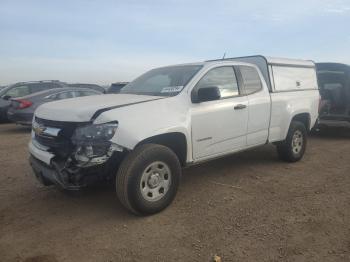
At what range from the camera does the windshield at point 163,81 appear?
4750 mm

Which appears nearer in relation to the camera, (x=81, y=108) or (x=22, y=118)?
(x=81, y=108)

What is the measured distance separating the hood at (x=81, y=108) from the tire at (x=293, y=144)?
9.43 ft

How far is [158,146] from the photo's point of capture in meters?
4.09

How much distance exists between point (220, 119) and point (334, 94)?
583cm

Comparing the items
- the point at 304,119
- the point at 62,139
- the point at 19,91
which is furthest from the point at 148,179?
the point at 19,91

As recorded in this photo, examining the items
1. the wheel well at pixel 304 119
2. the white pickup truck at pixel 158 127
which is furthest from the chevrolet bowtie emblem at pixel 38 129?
the wheel well at pixel 304 119

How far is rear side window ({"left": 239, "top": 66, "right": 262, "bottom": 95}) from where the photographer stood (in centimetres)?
549

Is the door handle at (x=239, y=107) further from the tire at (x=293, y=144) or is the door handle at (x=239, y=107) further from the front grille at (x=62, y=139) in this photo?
the front grille at (x=62, y=139)

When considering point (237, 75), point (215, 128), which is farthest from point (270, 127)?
point (215, 128)

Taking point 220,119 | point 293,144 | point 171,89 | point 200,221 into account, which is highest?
point 171,89

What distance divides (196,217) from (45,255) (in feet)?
5.30

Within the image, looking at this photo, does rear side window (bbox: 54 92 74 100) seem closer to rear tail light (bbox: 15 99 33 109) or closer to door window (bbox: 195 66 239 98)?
rear tail light (bbox: 15 99 33 109)

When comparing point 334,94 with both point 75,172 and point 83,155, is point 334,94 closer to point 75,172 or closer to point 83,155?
point 83,155

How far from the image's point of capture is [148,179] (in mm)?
4078
